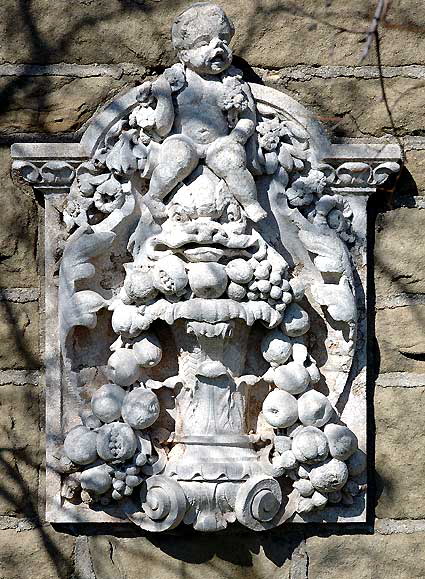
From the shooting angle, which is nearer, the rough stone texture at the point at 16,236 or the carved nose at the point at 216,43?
the carved nose at the point at 216,43

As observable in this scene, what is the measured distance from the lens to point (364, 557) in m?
2.37

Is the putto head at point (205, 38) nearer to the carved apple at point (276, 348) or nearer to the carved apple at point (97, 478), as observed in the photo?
the carved apple at point (276, 348)

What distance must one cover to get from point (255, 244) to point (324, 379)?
32 cm

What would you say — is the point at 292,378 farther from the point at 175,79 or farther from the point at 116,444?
the point at 175,79

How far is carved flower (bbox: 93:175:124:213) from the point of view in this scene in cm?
231

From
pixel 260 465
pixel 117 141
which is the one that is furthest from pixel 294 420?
pixel 117 141

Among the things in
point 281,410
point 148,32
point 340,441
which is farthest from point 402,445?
point 148,32

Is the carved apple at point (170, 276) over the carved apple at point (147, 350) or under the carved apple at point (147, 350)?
over

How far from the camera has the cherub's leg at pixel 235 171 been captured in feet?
7.35

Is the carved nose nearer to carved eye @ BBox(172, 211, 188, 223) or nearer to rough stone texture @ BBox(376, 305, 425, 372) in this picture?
carved eye @ BBox(172, 211, 188, 223)

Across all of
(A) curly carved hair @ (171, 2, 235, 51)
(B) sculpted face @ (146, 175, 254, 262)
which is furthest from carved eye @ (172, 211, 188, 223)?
(A) curly carved hair @ (171, 2, 235, 51)

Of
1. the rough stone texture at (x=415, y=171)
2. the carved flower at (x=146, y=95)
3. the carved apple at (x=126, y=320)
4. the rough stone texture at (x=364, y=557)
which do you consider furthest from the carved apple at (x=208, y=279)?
the rough stone texture at (x=364, y=557)

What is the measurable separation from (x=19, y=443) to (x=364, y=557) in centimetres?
73

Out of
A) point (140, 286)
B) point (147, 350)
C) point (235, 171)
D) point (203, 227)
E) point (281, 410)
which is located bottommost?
point (281, 410)
